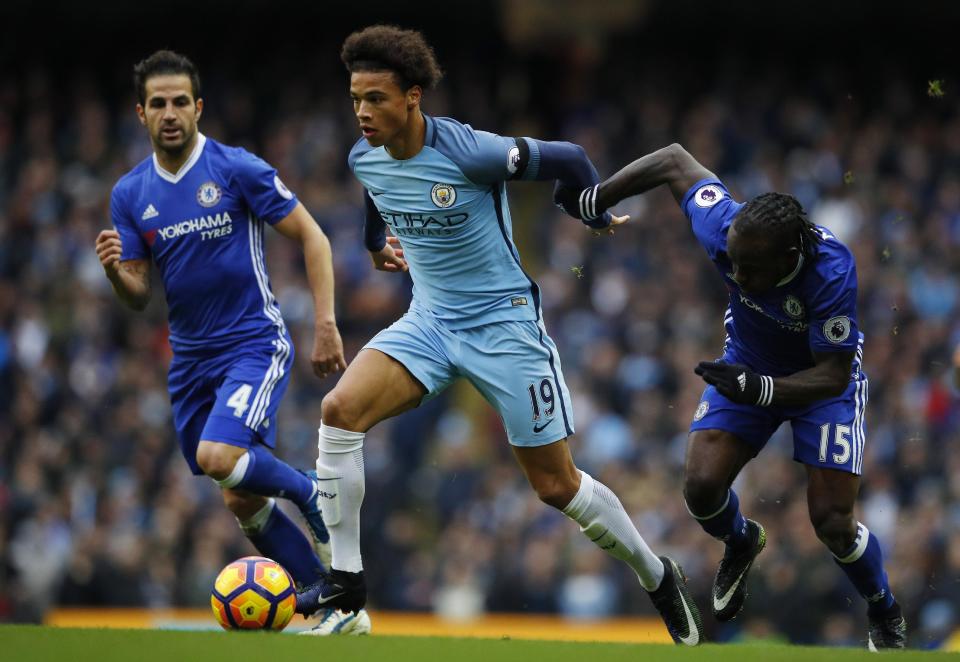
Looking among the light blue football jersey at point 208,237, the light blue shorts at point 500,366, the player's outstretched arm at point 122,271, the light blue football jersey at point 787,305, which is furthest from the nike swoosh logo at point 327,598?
the light blue football jersey at point 787,305

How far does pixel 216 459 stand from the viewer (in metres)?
7.02

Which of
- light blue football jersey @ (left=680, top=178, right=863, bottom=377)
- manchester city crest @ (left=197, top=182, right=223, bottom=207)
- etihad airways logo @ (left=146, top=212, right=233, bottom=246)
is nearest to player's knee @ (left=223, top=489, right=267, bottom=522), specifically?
etihad airways logo @ (left=146, top=212, right=233, bottom=246)

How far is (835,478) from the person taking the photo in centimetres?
686

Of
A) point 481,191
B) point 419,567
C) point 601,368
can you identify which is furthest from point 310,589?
point 601,368

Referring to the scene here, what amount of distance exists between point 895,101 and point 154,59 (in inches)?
485

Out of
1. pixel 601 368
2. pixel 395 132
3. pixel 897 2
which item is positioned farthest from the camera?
pixel 897 2

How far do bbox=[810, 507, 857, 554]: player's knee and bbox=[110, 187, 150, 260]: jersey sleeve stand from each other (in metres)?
3.72

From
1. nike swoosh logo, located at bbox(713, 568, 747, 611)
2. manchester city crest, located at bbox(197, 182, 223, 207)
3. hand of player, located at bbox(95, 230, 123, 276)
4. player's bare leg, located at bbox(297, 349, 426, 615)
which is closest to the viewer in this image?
player's bare leg, located at bbox(297, 349, 426, 615)

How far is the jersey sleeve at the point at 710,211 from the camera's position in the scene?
21.6ft

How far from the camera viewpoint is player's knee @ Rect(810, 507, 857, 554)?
6891 mm

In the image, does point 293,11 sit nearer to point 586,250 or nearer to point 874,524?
point 586,250

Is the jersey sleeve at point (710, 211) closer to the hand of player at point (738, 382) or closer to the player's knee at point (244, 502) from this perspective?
the hand of player at point (738, 382)

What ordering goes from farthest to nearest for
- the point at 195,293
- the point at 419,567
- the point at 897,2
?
the point at 897,2, the point at 419,567, the point at 195,293

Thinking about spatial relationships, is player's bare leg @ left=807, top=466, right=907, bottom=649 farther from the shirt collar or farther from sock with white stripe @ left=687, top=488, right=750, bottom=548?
the shirt collar
